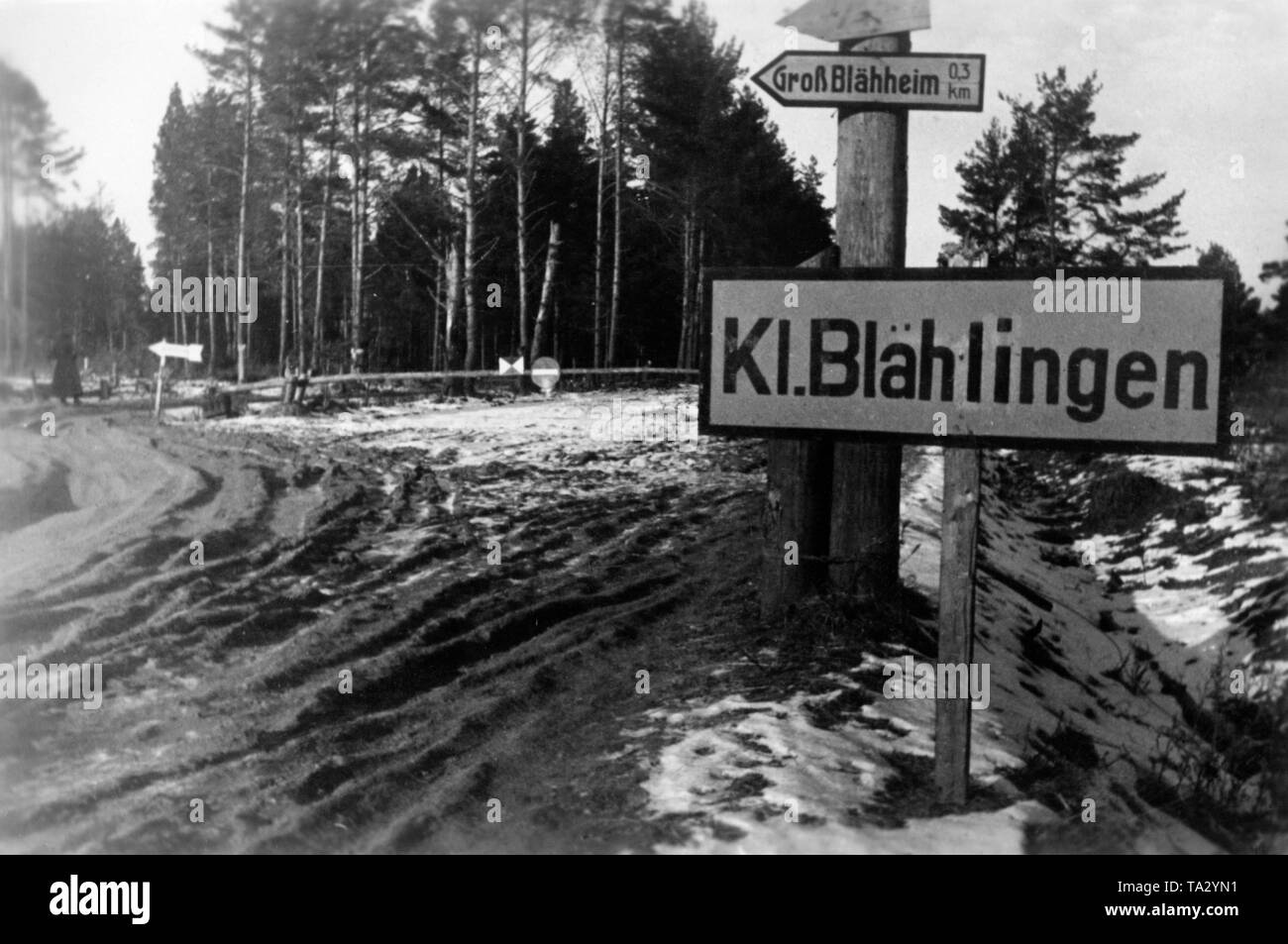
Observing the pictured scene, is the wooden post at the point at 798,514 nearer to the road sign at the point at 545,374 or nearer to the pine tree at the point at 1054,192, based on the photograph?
→ the pine tree at the point at 1054,192

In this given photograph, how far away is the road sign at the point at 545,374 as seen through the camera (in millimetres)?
19406

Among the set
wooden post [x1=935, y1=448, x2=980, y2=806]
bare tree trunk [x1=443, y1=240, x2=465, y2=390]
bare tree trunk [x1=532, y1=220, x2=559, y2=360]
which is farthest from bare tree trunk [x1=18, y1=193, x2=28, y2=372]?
bare tree trunk [x1=443, y1=240, x2=465, y2=390]

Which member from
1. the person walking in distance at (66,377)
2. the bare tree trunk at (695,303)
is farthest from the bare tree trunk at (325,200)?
the bare tree trunk at (695,303)

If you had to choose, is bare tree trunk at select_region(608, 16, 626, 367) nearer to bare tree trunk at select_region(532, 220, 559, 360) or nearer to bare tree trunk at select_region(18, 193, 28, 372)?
bare tree trunk at select_region(532, 220, 559, 360)

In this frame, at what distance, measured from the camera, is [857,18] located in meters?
4.70

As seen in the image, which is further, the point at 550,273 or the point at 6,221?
the point at 550,273

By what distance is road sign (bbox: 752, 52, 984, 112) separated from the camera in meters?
4.43

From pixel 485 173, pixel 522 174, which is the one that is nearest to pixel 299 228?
pixel 485 173

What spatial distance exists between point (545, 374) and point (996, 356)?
16317mm

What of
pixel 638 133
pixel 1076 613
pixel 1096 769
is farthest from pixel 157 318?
pixel 1096 769

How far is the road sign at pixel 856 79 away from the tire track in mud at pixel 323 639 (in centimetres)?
303

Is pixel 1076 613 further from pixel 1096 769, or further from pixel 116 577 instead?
pixel 116 577

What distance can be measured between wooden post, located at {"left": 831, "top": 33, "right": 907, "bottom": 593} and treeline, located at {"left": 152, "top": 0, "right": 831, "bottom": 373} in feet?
3.55

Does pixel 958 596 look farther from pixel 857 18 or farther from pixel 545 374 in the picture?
pixel 545 374
